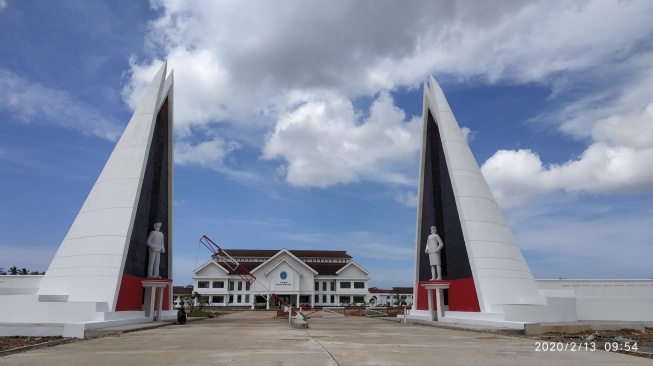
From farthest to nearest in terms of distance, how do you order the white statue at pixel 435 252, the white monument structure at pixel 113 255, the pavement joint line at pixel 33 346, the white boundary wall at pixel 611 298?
1. the white statue at pixel 435 252
2. the white boundary wall at pixel 611 298
3. the white monument structure at pixel 113 255
4. the pavement joint line at pixel 33 346

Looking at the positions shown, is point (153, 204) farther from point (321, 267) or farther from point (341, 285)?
point (321, 267)

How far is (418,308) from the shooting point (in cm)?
3039

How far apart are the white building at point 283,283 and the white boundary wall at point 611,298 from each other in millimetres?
36602

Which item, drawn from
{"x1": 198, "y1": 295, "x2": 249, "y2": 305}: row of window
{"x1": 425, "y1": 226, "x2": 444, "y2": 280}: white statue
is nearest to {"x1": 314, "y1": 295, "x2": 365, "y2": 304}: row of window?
{"x1": 198, "y1": 295, "x2": 249, "y2": 305}: row of window

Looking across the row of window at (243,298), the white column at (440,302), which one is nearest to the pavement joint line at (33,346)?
the white column at (440,302)

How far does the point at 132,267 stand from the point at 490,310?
16.7 meters

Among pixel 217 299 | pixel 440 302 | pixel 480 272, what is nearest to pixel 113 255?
pixel 440 302

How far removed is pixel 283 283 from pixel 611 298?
129 ft

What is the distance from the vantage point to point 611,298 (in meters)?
25.0

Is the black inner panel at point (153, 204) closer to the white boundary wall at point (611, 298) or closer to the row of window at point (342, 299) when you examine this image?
the white boundary wall at point (611, 298)

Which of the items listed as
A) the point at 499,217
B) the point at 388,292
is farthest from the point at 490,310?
the point at 388,292

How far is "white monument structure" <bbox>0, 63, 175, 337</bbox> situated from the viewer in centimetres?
1747

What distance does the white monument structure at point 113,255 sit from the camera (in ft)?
57.3

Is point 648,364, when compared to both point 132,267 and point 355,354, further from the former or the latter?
point 132,267
